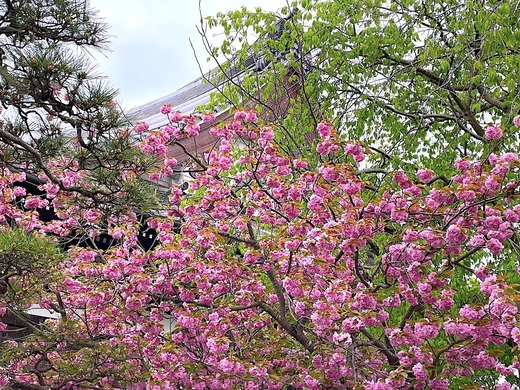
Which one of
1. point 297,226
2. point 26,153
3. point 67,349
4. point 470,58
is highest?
point 26,153

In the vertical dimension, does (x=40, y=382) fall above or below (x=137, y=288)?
below

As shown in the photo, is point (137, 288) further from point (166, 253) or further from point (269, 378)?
point (269, 378)

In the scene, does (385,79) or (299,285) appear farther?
(385,79)

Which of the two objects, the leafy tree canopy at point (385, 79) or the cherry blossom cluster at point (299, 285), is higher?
the leafy tree canopy at point (385, 79)

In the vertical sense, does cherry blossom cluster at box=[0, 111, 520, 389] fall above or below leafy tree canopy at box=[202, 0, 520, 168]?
below

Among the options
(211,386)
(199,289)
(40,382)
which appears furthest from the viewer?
(40,382)

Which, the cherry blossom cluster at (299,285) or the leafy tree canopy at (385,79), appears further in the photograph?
the leafy tree canopy at (385,79)

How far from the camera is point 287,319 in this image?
4.76 metres

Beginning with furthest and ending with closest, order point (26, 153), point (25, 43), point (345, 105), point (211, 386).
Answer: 1. point (345, 105)
2. point (211, 386)
3. point (26, 153)
4. point (25, 43)

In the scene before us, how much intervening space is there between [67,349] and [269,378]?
157 centimetres

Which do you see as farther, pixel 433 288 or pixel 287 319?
pixel 287 319

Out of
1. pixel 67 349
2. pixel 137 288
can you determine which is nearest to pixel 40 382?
pixel 67 349

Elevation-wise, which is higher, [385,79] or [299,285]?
[385,79]

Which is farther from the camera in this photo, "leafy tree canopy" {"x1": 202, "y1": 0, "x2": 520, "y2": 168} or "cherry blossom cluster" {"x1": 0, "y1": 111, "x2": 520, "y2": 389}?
"leafy tree canopy" {"x1": 202, "y1": 0, "x2": 520, "y2": 168}
